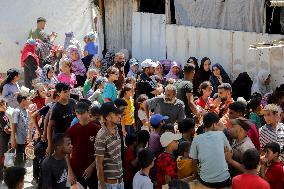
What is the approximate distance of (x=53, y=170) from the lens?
656 cm

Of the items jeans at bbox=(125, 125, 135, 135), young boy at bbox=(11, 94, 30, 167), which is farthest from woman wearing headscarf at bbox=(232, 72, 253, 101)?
young boy at bbox=(11, 94, 30, 167)

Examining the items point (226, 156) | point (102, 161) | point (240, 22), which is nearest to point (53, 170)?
point (102, 161)

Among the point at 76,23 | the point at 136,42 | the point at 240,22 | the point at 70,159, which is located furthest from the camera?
the point at 76,23

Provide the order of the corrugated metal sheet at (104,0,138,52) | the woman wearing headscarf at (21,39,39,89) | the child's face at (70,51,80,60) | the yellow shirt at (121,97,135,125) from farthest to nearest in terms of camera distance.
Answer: the corrugated metal sheet at (104,0,138,52), the woman wearing headscarf at (21,39,39,89), the child's face at (70,51,80,60), the yellow shirt at (121,97,135,125)

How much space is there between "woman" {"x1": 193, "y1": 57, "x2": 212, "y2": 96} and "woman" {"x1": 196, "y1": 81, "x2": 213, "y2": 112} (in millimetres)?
2174

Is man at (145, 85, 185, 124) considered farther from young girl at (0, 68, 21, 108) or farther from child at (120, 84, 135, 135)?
young girl at (0, 68, 21, 108)

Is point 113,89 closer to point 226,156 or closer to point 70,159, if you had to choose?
point 70,159

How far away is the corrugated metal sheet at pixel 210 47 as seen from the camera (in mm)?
11555

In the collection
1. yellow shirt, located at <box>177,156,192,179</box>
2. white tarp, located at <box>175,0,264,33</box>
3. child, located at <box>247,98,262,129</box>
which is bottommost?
yellow shirt, located at <box>177,156,192,179</box>

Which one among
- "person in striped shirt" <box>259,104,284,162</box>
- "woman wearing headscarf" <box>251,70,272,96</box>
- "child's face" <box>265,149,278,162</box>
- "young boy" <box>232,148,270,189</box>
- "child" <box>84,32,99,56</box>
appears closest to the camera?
"young boy" <box>232,148,270,189</box>

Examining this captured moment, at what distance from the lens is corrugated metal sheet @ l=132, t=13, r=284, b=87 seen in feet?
37.9

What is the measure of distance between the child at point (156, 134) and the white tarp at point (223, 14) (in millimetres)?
4663

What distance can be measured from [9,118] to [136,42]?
20.6 ft

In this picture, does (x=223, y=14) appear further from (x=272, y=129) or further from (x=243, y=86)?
(x=272, y=129)
